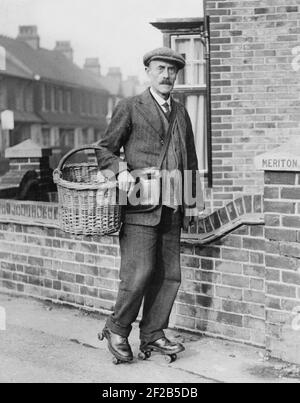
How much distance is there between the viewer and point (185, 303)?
5195mm

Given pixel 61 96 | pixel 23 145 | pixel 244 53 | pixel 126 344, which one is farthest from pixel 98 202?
pixel 61 96

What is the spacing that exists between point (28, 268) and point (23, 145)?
8.60 feet

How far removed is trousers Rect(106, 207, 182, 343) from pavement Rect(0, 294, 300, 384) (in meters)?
0.29

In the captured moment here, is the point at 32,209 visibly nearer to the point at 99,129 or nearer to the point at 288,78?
the point at 288,78

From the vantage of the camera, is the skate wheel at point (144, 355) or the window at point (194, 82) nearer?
the skate wheel at point (144, 355)

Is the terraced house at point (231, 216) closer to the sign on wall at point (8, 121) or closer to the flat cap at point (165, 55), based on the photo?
the flat cap at point (165, 55)

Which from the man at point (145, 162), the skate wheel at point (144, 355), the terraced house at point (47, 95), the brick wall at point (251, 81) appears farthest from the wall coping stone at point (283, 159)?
the terraced house at point (47, 95)

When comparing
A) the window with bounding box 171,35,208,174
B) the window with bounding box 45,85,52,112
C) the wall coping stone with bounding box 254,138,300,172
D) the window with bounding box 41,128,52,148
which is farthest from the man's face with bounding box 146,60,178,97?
the window with bounding box 45,85,52,112

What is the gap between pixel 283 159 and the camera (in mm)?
4273

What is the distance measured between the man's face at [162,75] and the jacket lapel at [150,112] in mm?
107

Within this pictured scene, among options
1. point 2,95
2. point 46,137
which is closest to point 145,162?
point 2,95

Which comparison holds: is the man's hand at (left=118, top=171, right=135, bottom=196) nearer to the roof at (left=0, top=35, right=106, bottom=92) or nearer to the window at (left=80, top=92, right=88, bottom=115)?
the roof at (left=0, top=35, right=106, bottom=92)

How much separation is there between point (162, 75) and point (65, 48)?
54.9m

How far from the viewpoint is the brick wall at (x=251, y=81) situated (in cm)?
681
